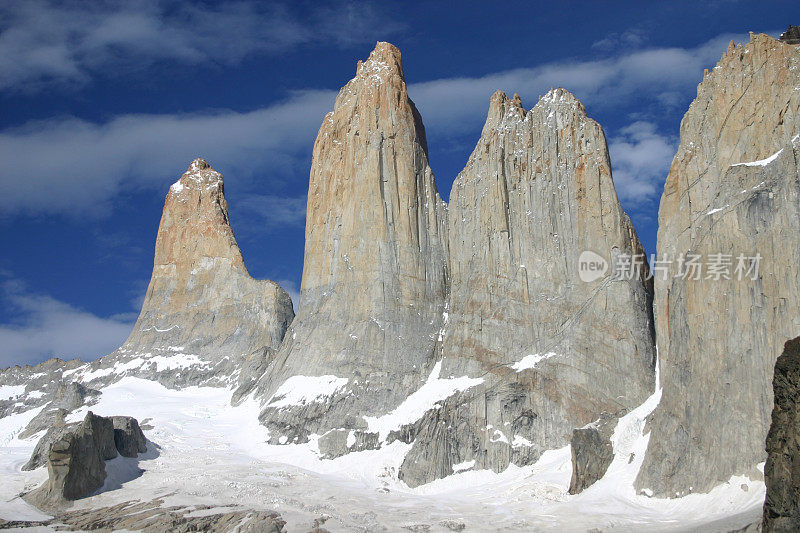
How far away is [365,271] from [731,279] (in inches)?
1567

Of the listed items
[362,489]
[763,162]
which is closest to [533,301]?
[362,489]

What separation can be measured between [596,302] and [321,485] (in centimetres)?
2532

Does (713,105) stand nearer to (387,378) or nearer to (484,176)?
(484,176)

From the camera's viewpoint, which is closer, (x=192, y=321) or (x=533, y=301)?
(x=533, y=301)

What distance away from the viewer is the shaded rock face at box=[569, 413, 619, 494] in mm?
52094

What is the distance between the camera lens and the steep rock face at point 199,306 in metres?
100

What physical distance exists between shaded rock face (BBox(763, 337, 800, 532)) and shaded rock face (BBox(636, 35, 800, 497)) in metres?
27.1

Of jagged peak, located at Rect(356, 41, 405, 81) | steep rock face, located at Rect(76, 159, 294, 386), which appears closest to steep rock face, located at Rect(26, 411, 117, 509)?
steep rock face, located at Rect(76, 159, 294, 386)

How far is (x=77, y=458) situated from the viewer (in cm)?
6181

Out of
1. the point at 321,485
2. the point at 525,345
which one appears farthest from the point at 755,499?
the point at 321,485

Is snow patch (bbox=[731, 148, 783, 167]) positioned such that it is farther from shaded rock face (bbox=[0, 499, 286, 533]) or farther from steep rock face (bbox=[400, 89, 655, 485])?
shaded rock face (bbox=[0, 499, 286, 533])

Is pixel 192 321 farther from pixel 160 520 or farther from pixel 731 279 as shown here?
pixel 731 279

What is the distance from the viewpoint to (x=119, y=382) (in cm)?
9862

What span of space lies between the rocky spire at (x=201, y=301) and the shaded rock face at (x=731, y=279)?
55248 mm
